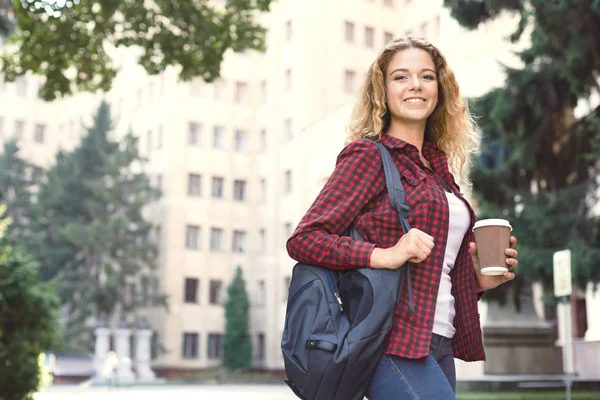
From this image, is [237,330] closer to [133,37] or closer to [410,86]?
[133,37]

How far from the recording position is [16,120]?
72.6m

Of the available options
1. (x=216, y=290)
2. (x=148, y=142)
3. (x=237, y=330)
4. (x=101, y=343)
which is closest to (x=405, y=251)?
(x=101, y=343)

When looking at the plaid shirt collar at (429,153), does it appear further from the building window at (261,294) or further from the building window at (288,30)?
the building window at (288,30)

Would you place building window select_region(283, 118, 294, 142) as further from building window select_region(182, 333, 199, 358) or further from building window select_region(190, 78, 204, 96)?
building window select_region(182, 333, 199, 358)

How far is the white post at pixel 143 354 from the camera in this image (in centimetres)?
5291

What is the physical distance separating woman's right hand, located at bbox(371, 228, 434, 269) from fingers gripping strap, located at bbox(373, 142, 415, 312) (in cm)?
6

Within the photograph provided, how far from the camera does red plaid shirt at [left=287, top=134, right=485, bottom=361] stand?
267 cm

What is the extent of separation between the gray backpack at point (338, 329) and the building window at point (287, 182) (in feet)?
174

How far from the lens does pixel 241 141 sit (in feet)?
203

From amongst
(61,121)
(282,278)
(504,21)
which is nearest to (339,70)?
(282,278)

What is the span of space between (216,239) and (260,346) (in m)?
7.53

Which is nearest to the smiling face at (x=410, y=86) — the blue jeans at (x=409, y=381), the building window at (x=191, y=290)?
the blue jeans at (x=409, y=381)

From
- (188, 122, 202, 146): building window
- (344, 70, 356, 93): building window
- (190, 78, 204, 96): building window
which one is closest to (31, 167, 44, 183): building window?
(188, 122, 202, 146): building window

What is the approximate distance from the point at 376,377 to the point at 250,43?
12.4m
